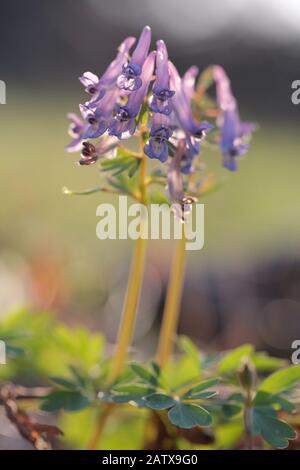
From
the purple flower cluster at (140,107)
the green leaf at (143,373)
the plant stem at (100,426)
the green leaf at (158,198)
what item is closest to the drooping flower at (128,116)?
the purple flower cluster at (140,107)

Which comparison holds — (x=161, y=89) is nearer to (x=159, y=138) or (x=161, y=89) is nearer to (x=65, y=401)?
(x=159, y=138)

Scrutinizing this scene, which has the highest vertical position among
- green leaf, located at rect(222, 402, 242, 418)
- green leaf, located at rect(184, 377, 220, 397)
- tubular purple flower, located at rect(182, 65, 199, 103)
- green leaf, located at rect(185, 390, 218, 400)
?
tubular purple flower, located at rect(182, 65, 199, 103)

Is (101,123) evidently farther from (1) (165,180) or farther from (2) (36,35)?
(2) (36,35)

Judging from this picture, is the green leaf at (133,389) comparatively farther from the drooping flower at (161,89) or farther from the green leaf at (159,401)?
the drooping flower at (161,89)

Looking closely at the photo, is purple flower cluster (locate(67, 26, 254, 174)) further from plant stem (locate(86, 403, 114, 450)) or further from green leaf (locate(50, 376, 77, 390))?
plant stem (locate(86, 403, 114, 450))

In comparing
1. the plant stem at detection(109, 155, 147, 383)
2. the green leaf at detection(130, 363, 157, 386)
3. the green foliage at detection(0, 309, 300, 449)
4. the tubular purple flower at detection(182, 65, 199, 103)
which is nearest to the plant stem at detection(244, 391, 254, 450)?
the green foliage at detection(0, 309, 300, 449)

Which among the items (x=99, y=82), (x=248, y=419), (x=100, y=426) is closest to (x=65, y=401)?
(x=100, y=426)
